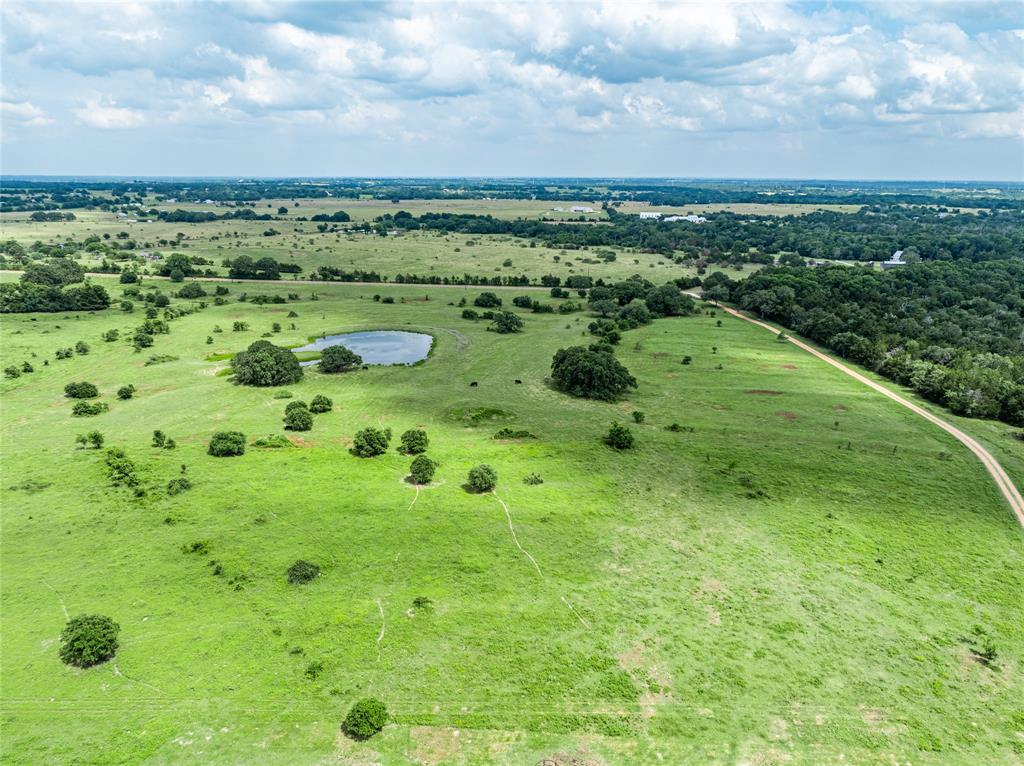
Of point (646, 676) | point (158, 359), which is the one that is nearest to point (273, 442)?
point (158, 359)

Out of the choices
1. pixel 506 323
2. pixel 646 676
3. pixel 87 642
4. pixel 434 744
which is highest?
pixel 506 323

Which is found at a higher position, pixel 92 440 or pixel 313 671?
pixel 92 440

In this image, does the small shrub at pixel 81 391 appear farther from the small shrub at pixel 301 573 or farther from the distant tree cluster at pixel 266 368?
the small shrub at pixel 301 573

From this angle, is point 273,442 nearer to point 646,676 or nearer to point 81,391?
point 81,391

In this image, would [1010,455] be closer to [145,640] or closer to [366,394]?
[366,394]

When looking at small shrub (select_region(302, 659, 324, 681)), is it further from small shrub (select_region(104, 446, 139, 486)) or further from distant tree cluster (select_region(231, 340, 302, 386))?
distant tree cluster (select_region(231, 340, 302, 386))
